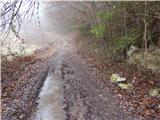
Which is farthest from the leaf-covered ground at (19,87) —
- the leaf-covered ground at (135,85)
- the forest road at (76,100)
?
the leaf-covered ground at (135,85)

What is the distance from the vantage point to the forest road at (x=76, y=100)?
8.85m

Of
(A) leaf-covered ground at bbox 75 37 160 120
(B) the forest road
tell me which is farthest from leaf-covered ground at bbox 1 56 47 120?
(A) leaf-covered ground at bbox 75 37 160 120

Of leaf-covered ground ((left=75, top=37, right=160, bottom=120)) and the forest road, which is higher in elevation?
the forest road

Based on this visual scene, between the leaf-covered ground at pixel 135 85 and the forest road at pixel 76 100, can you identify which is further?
the leaf-covered ground at pixel 135 85

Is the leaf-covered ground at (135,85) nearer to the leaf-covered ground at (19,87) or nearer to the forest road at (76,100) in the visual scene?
the forest road at (76,100)

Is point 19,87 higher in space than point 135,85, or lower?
higher

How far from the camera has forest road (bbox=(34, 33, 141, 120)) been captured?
8852 mm

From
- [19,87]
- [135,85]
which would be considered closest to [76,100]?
[135,85]

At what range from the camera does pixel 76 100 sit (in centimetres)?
980

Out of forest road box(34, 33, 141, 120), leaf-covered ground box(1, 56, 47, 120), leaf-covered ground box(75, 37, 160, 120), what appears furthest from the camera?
leaf-covered ground box(1, 56, 47, 120)

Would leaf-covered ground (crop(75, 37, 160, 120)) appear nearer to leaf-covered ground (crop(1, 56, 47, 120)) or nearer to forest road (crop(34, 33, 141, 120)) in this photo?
forest road (crop(34, 33, 141, 120))

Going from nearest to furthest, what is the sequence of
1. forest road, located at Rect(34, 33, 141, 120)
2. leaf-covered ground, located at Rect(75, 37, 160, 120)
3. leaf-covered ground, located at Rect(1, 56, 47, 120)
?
forest road, located at Rect(34, 33, 141, 120) < leaf-covered ground, located at Rect(75, 37, 160, 120) < leaf-covered ground, located at Rect(1, 56, 47, 120)

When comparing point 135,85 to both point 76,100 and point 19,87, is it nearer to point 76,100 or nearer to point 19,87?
point 76,100

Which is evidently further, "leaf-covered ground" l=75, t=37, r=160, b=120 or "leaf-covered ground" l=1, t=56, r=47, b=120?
"leaf-covered ground" l=1, t=56, r=47, b=120
